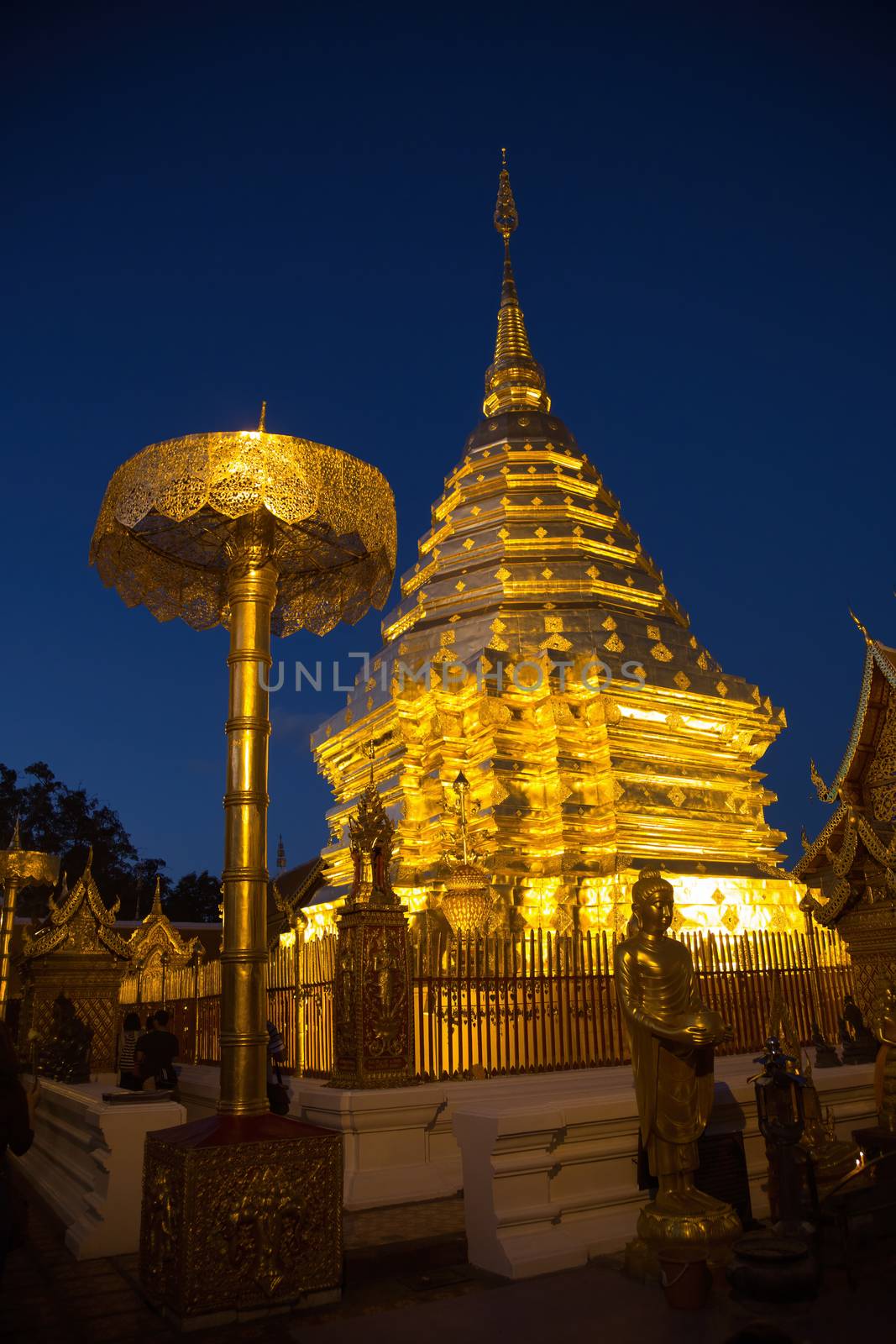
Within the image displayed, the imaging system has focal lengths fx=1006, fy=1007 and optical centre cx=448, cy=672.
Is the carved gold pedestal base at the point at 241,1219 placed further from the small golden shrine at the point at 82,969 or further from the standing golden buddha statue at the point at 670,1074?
the small golden shrine at the point at 82,969

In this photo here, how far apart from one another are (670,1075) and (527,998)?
3863 mm

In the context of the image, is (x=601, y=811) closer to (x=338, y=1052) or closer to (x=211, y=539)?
(x=338, y=1052)

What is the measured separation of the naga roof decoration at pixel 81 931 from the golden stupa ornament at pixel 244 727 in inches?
310

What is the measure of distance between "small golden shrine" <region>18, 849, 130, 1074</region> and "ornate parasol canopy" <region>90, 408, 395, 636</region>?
7.55 metres

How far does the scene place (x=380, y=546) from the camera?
597 centimetres

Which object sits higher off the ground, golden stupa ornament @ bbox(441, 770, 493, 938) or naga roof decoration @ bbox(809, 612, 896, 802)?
naga roof decoration @ bbox(809, 612, 896, 802)

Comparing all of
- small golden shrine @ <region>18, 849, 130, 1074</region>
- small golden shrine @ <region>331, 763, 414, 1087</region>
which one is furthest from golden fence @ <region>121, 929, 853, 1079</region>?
small golden shrine @ <region>18, 849, 130, 1074</region>

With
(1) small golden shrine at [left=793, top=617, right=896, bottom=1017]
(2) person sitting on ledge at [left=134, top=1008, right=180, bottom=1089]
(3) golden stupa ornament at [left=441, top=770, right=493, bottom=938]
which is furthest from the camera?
(3) golden stupa ornament at [left=441, top=770, right=493, bottom=938]

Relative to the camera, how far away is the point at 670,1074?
5035 mm

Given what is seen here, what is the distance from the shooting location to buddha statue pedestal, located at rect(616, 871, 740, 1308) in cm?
485

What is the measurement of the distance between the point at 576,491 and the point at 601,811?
8392mm

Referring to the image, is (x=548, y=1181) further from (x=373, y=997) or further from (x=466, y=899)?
(x=466, y=899)

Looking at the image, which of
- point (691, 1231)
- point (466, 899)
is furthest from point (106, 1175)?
point (466, 899)

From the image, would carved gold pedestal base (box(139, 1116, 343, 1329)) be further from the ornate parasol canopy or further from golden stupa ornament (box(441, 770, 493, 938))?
golden stupa ornament (box(441, 770, 493, 938))
